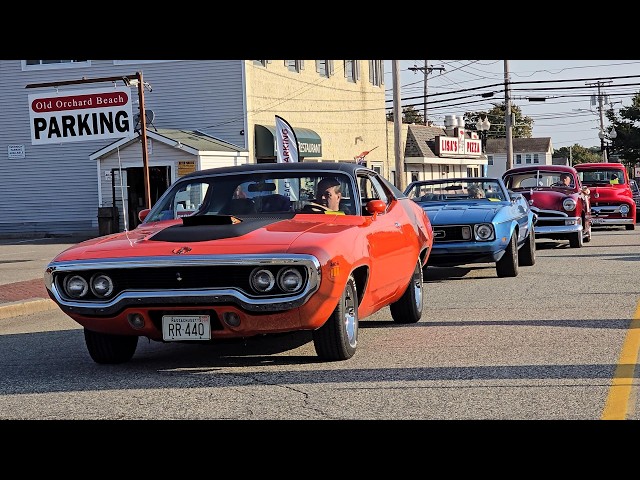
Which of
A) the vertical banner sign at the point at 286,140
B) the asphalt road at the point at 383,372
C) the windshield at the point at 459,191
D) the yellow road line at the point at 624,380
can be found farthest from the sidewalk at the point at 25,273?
the yellow road line at the point at 624,380

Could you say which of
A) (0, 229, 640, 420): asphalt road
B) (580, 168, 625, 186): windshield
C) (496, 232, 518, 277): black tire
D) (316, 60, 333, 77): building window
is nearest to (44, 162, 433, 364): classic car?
(0, 229, 640, 420): asphalt road

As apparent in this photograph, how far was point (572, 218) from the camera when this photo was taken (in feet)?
65.9

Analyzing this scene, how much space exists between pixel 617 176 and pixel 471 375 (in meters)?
22.1

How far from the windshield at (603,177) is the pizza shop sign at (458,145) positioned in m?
29.8

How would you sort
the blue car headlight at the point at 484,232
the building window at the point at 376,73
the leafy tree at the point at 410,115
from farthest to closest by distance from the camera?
the leafy tree at the point at 410,115
the building window at the point at 376,73
the blue car headlight at the point at 484,232

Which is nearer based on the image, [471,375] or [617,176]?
[471,375]

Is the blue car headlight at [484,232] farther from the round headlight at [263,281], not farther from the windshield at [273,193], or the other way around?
the round headlight at [263,281]

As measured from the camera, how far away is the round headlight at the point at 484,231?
14.2m

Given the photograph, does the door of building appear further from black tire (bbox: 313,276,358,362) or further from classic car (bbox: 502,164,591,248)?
black tire (bbox: 313,276,358,362)

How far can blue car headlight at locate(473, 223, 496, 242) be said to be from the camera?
46.5ft

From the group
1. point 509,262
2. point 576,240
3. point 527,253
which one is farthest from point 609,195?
point 509,262
